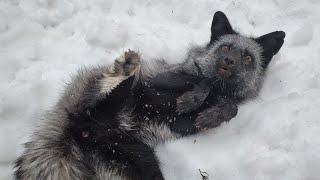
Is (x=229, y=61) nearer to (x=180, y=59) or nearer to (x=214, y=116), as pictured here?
(x=214, y=116)

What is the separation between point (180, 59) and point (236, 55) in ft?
3.32

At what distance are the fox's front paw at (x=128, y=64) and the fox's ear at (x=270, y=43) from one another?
2156mm

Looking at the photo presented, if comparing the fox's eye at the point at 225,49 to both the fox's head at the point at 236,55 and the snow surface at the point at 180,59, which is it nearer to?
the fox's head at the point at 236,55

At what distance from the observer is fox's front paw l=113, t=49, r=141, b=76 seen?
5.27m

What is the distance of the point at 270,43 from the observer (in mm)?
6348

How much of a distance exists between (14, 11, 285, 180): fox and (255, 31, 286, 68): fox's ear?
0.01 meters

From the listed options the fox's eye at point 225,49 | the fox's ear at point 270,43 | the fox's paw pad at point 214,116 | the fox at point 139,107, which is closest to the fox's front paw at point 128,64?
the fox at point 139,107

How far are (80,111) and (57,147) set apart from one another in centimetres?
51

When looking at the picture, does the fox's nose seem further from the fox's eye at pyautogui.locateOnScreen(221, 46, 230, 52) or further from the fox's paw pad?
the fox's paw pad

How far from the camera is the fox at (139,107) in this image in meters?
4.99

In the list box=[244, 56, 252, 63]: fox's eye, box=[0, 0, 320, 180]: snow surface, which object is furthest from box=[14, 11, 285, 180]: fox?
box=[0, 0, 320, 180]: snow surface

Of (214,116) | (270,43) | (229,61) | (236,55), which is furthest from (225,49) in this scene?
(214,116)

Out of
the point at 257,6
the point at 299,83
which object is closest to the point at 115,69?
the point at 299,83

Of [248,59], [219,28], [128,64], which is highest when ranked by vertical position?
[128,64]
